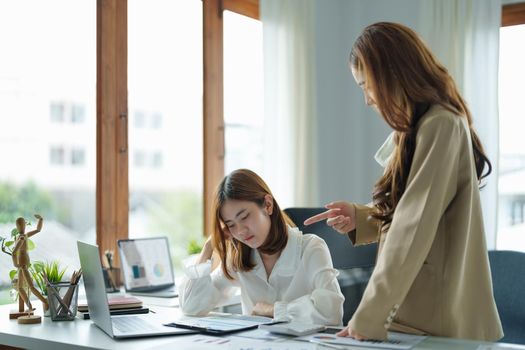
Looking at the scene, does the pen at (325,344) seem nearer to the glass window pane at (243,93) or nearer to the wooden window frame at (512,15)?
the glass window pane at (243,93)

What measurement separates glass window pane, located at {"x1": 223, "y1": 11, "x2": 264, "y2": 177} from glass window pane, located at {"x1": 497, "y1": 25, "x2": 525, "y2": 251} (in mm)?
1427

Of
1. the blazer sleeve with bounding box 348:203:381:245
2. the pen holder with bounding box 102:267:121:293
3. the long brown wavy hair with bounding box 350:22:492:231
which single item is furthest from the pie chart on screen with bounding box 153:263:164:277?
the long brown wavy hair with bounding box 350:22:492:231

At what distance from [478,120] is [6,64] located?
8.23ft

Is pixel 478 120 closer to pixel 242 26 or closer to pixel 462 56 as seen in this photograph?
pixel 462 56

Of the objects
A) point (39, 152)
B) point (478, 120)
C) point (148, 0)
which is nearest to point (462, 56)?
point (478, 120)

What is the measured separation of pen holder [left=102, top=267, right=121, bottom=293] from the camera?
8.98 ft

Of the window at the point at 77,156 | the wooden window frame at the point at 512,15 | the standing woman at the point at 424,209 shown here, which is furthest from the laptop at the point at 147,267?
the wooden window frame at the point at 512,15

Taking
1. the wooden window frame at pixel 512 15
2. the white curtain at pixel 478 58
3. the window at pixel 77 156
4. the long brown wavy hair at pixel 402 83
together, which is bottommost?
the window at pixel 77 156

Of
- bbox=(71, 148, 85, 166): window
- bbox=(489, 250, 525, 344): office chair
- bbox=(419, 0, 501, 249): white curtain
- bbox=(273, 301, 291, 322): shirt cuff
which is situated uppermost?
bbox=(419, 0, 501, 249): white curtain

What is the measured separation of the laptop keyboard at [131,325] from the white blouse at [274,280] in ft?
0.65

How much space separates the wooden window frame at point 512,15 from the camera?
399 cm

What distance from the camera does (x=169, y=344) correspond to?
1.56 meters

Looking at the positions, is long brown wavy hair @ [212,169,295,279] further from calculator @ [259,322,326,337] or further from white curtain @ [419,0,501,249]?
white curtain @ [419,0,501,249]

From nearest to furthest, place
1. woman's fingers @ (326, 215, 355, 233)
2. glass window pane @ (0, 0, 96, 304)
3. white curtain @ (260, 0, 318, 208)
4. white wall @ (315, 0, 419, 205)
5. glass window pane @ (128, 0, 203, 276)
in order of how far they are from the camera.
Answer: woman's fingers @ (326, 215, 355, 233), glass window pane @ (0, 0, 96, 304), glass window pane @ (128, 0, 203, 276), white curtain @ (260, 0, 318, 208), white wall @ (315, 0, 419, 205)
